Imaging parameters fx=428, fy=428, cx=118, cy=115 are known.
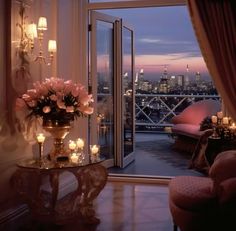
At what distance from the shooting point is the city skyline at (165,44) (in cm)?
930

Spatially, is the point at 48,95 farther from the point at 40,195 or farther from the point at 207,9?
the point at 207,9

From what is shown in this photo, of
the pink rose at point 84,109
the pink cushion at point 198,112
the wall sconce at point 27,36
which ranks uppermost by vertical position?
the wall sconce at point 27,36

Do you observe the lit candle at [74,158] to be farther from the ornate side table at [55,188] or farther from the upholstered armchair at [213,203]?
the upholstered armchair at [213,203]

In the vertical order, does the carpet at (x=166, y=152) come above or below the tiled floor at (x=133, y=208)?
above

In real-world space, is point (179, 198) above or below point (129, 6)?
below

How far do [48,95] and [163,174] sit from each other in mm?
2841

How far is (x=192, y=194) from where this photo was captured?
10.2ft

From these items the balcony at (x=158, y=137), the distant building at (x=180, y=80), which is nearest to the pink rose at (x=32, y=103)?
the balcony at (x=158, y=137)

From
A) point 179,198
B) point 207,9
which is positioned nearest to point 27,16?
point 207,9

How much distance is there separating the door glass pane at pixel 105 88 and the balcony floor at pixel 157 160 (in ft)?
1.38

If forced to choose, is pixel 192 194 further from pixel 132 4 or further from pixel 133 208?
pixel 132 4

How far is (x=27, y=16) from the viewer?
3.79 meters

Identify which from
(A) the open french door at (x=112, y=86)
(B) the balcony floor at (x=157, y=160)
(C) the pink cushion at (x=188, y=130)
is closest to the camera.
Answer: (A) the open french door at (x=112, y=86)

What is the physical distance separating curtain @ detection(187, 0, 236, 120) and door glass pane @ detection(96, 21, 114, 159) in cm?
204
